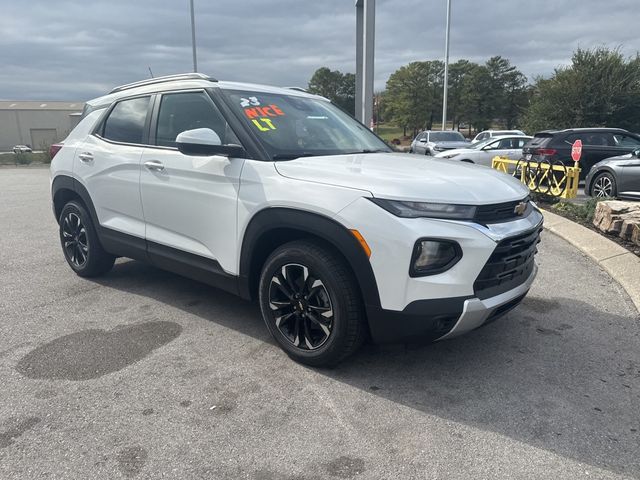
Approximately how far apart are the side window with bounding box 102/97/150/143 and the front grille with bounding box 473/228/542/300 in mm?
3027

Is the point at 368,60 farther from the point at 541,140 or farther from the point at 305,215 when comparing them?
the point at 305,215

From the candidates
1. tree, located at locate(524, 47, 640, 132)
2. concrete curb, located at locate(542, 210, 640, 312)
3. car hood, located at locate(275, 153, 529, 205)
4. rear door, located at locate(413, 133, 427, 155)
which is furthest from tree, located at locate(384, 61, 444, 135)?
car hood, located at locate(275, 153, 529, 205)

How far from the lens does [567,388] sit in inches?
123

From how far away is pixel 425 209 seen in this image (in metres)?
2.80

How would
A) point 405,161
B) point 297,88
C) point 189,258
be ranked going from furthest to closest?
point 297,88, point 189,258, point 405,161

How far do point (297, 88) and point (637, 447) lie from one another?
12.5ft

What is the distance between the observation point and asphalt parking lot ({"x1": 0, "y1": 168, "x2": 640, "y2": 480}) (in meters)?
2.44

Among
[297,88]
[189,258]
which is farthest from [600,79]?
[189,258]

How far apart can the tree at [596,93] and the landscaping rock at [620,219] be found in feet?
71.5

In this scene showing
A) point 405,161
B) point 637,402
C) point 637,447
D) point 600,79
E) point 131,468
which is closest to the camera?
point 131,468

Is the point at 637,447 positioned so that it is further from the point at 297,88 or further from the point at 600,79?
the point at 600,79

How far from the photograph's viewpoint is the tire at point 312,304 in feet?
9.84

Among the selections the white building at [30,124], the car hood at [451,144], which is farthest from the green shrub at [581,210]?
the white building at [30,124]

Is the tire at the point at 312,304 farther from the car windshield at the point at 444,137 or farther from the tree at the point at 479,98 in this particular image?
the tree at the point at 479,98
